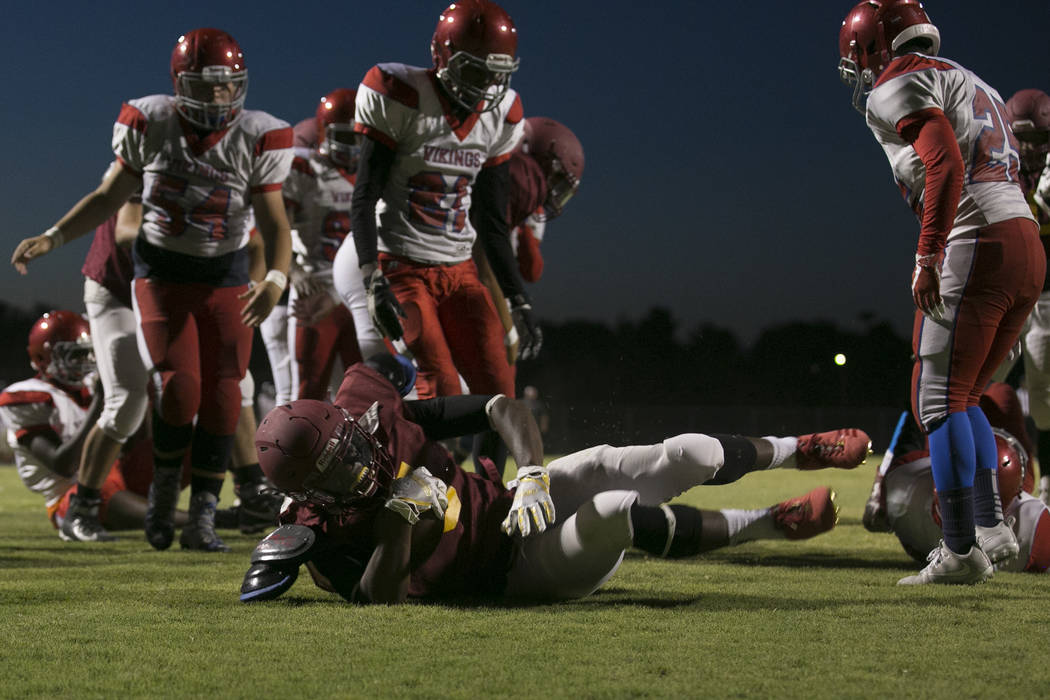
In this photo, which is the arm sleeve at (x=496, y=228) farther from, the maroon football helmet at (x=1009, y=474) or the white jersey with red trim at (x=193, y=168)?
the maroon football helmet at (x=1009, y=474)

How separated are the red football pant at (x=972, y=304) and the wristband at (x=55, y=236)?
341 centimetres

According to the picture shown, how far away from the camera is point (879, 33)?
12.0 feet

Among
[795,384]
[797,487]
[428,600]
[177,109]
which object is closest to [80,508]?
[177,109]

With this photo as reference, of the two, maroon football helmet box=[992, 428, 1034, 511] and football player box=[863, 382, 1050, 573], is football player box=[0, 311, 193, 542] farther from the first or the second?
maroon football helmet box=[992, 428, 1034, 511]

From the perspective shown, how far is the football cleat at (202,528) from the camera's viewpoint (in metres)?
4.76

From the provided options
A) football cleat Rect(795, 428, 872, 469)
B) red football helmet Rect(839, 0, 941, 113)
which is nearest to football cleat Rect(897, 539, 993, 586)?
football cleat Rect(795, 428, 872, 469)

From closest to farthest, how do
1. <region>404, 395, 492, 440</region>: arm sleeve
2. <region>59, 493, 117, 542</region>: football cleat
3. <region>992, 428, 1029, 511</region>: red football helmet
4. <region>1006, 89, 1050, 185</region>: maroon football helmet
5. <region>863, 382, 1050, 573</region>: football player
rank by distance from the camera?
<region>404, 395, 492, 440</region>: arm sleeve, <region>863, 382, 1050, 573</region>: football player, <region>992, 428, 1029, 511</region>: red football helmet, <region>1006, 89, 1050, 185</region>: maroon football helmet, <region>59, 493, 117, 542</region>: football cleat

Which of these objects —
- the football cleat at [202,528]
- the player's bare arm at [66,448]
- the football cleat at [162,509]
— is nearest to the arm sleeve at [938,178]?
the football cleat at [202,528]

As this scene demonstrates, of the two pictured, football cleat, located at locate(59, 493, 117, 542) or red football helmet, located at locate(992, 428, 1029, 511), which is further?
football cleat, located at locate(59, 493, 117, 542)

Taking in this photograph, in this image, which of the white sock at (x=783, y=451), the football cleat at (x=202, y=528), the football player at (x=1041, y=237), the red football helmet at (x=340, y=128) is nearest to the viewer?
the white sock at (x=783, y=451)

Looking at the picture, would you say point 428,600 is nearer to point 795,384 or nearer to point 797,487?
point 797,487

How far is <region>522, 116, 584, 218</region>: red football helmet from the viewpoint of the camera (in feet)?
17.7

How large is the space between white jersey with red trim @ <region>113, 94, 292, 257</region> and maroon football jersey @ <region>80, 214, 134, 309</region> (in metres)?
0.54

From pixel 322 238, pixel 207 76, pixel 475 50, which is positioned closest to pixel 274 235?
pixel 207 76
